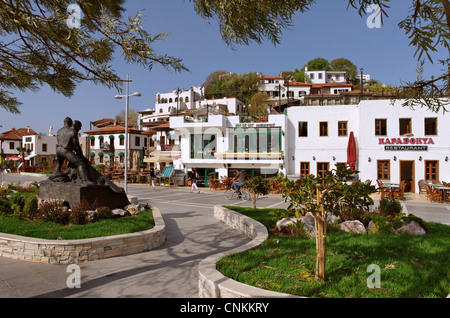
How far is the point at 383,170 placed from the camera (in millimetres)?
22328

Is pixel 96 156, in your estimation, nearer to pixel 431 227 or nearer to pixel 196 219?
pixel 196 219

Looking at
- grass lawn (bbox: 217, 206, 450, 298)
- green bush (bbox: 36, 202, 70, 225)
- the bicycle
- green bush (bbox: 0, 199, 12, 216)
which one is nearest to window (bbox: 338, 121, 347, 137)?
the bicycle

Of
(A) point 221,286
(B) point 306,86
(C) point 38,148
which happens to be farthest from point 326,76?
(A) point 221,286

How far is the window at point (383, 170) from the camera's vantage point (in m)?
22.2

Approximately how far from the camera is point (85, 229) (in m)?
7.67

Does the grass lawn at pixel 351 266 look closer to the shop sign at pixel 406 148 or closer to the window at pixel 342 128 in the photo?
the shop sign at pixel 406 148

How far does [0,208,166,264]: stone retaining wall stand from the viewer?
6.18 m

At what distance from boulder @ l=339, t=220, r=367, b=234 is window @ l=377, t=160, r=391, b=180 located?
16600 mm

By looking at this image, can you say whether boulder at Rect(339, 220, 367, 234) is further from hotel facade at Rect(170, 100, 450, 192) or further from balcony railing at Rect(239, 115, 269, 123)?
balcony railing at Rect(239, 115, 269, 123)

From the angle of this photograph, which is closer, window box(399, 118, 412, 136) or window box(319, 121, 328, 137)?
window box(399, 118, 412, 136)

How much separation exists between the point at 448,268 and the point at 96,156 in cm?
5001

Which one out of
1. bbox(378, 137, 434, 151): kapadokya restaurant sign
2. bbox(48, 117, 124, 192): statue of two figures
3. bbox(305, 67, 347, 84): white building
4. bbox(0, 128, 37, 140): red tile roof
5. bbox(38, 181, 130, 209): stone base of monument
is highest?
bbox(305, 67, 347, 84): white building

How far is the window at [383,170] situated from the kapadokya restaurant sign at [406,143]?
109 cm
